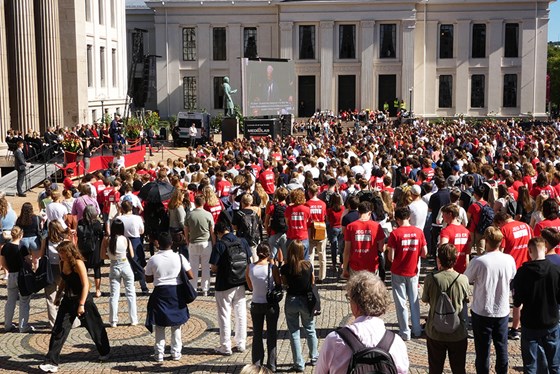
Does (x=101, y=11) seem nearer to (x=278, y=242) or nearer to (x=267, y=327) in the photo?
(x=278, y=242)

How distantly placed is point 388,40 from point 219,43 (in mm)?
12600

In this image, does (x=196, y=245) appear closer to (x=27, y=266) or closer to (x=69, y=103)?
(x=27, y=266)

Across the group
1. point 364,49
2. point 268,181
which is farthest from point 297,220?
point 364,49

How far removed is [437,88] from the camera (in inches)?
2309

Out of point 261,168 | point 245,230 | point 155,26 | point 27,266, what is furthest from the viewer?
Result: point 155,26

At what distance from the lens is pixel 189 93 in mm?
59375

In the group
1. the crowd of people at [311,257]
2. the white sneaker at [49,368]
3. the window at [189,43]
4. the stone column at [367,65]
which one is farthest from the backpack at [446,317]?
the window at [189,43]

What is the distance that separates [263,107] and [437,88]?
23.1 metres

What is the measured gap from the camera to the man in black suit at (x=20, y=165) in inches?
929

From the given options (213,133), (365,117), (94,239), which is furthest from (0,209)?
(365,117)

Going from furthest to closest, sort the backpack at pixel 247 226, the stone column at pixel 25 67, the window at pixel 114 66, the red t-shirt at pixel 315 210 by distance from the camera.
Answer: the window at pixel 114 66 < the stone column at pixel 25 67 < the red t-shirt at pixel 315 210 < the backpack at pixel 247 226

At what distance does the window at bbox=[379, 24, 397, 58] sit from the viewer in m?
56.7

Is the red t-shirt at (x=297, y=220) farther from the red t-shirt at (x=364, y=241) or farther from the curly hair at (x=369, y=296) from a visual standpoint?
the curly hair at (x=369, y=296)

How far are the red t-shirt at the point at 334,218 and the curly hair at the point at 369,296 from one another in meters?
8.30
